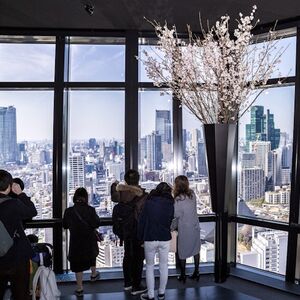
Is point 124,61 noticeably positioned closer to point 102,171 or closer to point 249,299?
point 102,171

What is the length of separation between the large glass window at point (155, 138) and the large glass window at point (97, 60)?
0.48 meters

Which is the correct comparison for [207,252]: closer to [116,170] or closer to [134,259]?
[134,259]

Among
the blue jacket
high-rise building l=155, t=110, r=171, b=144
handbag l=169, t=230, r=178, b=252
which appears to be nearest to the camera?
the blue jacket

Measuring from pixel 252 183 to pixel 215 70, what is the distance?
7.30ft

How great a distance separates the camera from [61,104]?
4.95 m

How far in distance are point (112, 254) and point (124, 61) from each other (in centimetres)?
260

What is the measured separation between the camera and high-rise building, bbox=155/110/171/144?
17.0ft

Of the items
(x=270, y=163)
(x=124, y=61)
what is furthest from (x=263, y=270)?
(x=124, y=61)

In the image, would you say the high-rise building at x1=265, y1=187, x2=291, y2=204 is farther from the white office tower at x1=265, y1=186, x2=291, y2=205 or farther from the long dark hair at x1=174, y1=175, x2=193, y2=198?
the long dark hair at x1=174, y1=175, x2=193, y2=198

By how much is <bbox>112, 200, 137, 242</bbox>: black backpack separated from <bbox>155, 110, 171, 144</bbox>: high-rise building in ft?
4.87

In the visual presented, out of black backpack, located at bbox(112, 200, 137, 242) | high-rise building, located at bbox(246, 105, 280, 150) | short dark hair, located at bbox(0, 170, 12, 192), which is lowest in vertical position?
black backpack, located at bbox(112, 200, 137, 242)

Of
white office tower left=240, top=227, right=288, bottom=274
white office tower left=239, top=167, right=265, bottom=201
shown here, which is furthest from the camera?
white office tower left=240, top=227, right=288, bottom=274

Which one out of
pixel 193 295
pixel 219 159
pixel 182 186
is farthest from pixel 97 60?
pixel 193 295

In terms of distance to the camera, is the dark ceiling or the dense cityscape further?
the dense cityscape
